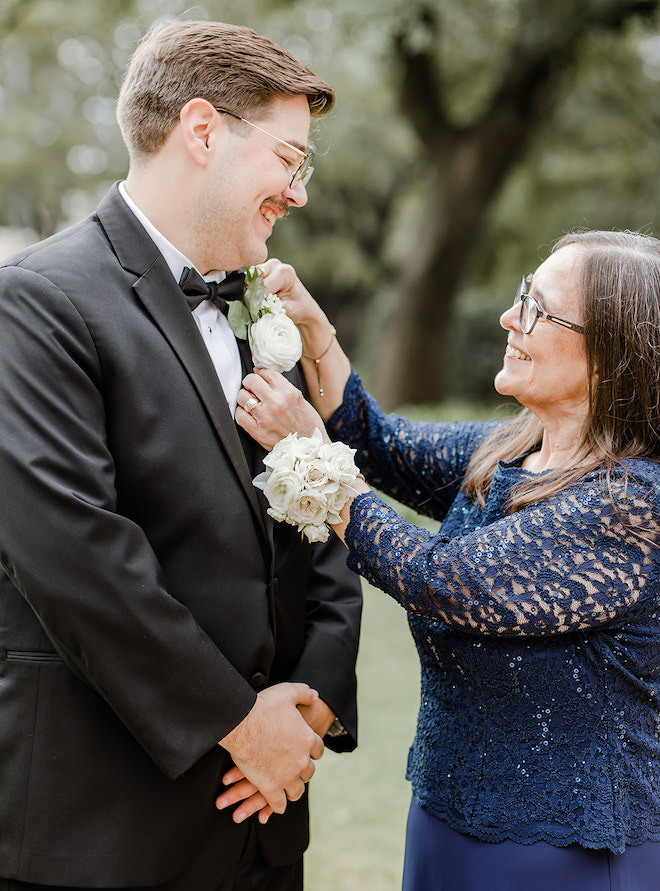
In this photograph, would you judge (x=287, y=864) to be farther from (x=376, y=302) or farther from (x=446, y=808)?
(x=376, y=302)

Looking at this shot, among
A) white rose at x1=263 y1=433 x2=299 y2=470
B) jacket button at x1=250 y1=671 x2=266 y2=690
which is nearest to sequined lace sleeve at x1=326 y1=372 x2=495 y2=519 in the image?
white rose at x1=263 y1=433 x2=299 y2=470

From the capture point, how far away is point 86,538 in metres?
1.96

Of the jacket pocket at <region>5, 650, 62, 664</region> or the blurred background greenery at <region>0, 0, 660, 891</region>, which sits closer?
the jacket pocket at <region>5, 650, 62, 664</region>

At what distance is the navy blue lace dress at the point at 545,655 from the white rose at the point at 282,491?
22 centimetres

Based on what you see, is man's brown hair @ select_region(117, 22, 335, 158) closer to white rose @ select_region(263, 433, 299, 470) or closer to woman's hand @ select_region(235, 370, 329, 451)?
woman's hand @ select_region(235, 370, 329, 451)

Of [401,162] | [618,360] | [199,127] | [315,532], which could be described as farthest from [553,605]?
[401,162]

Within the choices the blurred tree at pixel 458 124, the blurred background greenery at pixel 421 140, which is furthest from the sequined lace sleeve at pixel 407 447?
the blurred tree at pixel 458 124

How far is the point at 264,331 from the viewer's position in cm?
248

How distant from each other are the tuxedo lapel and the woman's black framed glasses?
894 millimetres

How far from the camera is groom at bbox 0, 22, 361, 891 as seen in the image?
6.50 feet

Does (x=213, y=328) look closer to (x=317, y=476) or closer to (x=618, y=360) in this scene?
(x=317, y=476)

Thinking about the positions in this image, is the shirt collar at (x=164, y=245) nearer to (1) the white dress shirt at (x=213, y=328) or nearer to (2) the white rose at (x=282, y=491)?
(1) the white dress shirt at (x=213, y=328)

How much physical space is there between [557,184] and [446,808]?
1821cm

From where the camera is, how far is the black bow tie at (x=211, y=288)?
7.69 ft
